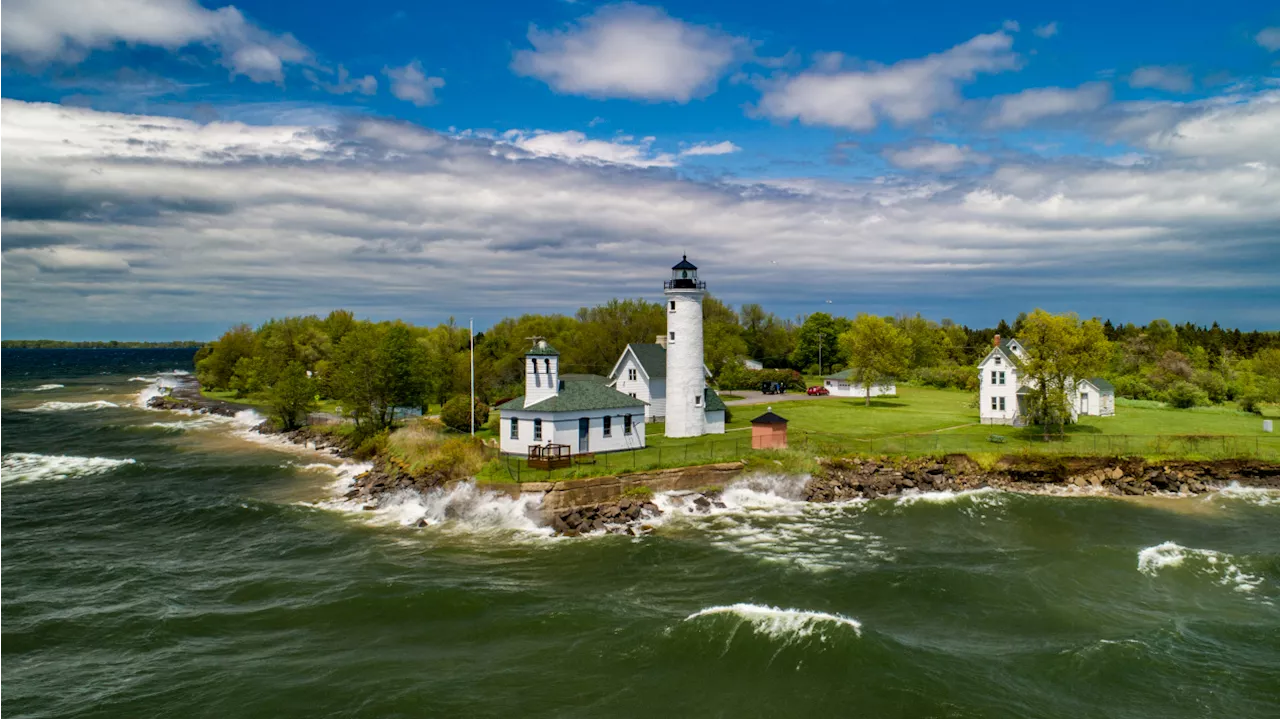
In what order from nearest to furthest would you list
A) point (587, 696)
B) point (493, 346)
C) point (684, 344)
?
point (587, 696) → point (684, 344) → point (493, 346)

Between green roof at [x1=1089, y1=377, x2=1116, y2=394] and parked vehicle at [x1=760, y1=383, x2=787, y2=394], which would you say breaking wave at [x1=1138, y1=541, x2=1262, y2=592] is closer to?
green roof at [x1=1089, y1=377, x2=1116, y2=394]

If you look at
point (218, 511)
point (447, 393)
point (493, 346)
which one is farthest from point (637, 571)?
point (493, 346)

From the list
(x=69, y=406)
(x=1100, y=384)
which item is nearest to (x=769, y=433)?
(x=1100, y=384)

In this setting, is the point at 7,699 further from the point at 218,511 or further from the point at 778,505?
the point at 778,505

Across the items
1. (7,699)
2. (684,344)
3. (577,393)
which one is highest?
(684,344)

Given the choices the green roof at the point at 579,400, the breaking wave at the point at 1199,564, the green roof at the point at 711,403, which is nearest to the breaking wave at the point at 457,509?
the green roof at the point at 579,400
